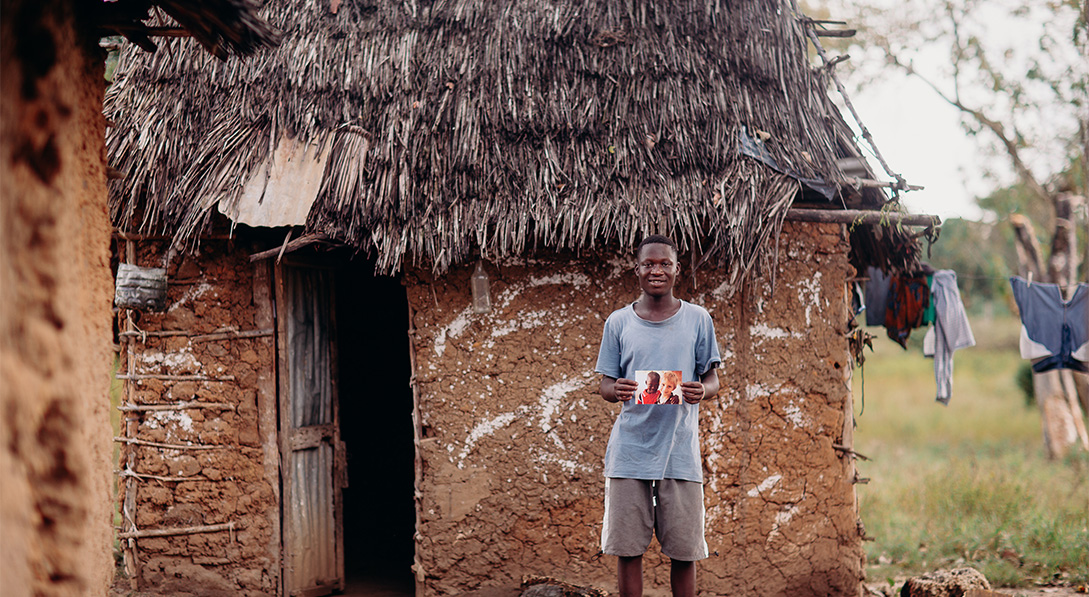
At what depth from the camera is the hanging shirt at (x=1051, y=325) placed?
6422 millimetres

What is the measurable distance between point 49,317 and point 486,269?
8.95ft

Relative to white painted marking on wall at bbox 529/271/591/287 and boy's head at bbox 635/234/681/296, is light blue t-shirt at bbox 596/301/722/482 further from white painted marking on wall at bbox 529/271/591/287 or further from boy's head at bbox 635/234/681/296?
white painted marking on wall at bbox 529/271/591/287

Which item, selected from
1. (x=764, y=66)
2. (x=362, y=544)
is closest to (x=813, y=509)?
(x=764, y=66)

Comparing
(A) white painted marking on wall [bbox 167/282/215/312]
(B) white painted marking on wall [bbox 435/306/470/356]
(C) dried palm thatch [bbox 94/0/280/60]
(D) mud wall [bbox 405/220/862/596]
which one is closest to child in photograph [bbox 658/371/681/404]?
(D) mud wall [bbox 405/220/862/596]

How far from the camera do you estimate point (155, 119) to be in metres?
5.10

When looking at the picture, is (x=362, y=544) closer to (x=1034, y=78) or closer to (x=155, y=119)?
(x=155, y=119)

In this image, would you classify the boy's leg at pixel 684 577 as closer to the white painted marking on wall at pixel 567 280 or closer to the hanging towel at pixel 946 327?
the white painted marking on wall at pixel 567 280

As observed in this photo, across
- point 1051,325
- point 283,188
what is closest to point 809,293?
point 1051,325

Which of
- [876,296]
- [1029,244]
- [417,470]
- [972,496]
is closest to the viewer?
[417,470]

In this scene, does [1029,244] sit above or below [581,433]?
above

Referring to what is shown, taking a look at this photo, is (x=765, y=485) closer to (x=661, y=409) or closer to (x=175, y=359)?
(x=661, y=409)

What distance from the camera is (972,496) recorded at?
7312 millimetres

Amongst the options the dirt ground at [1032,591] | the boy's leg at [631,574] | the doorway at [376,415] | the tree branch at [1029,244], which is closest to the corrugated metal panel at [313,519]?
the doorway at [376,415]

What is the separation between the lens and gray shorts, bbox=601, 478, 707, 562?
11.2 feet
